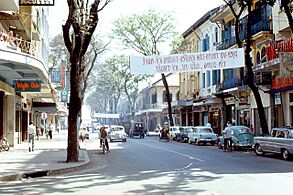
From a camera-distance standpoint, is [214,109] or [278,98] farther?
[214,109]

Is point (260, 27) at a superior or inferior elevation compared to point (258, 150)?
→ superior

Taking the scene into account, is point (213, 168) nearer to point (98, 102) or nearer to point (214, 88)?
point (214, 88)

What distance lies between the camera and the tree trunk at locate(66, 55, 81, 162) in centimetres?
2092

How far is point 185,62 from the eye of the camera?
25.8 m

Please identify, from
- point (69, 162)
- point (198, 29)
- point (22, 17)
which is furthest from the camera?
point (198, 29)

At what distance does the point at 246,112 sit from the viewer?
41.2m

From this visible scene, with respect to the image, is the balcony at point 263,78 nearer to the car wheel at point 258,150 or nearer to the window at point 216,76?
the car wheel at point 258,150

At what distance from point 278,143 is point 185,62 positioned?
6.44 metres

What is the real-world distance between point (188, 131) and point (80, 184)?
98.9 ft

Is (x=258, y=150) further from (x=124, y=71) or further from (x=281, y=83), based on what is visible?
(x=124, y=71)

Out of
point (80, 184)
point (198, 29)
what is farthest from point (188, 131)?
point (80, 184)

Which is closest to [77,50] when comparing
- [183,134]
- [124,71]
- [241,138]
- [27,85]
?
[27,85]

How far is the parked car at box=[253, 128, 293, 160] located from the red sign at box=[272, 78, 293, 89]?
639cm

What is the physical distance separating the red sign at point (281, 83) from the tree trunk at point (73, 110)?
51.1 ft
